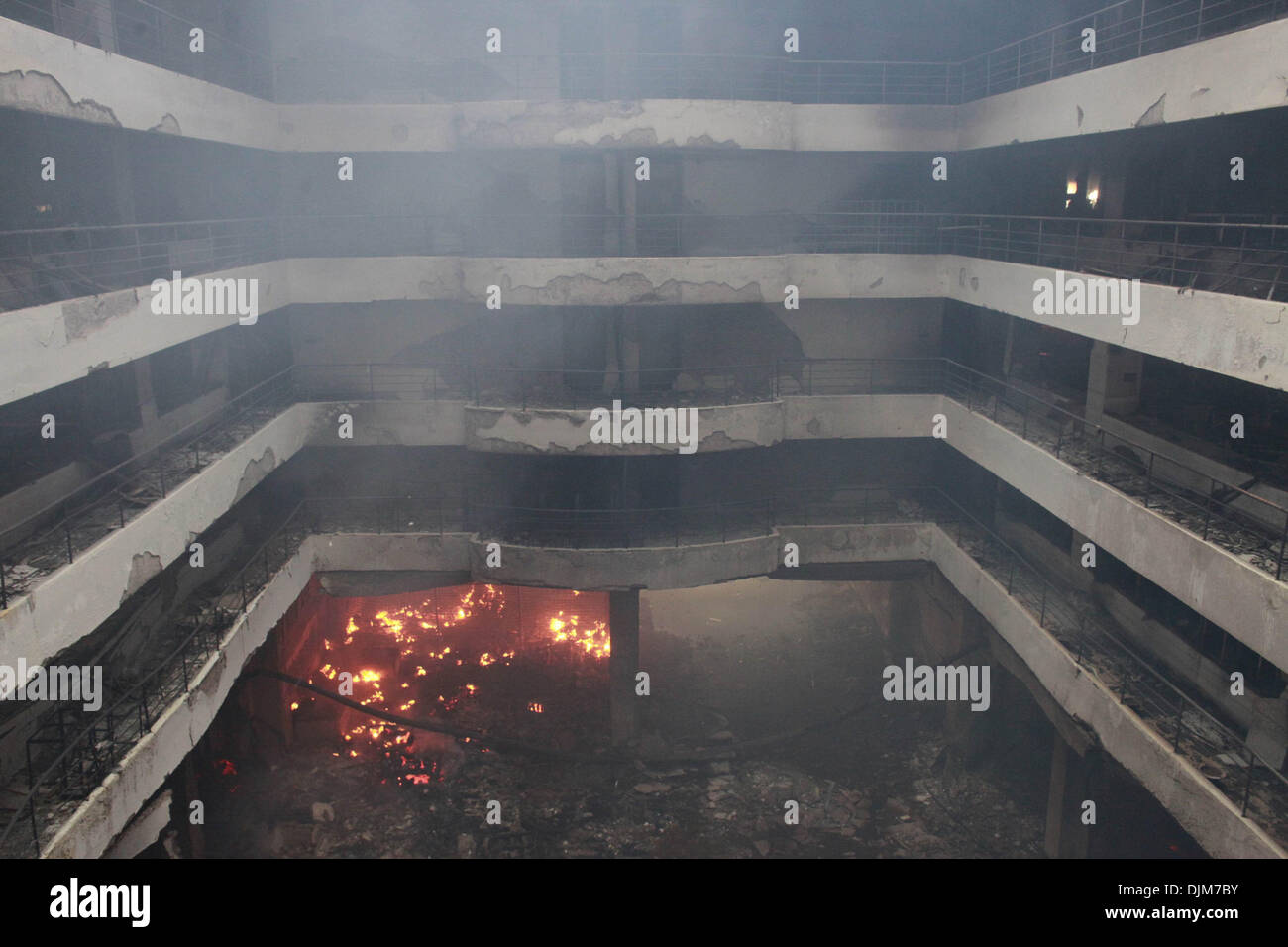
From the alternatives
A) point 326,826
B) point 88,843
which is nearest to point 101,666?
point 88,843

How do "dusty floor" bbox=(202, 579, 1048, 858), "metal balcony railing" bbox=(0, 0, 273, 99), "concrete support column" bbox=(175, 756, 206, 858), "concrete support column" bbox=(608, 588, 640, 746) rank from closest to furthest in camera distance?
"metal balcony railing" bbox=(0, 0, 273, 99) < "concrete support column" bbox=(175, 756, 206, 858) < "dusty floor" bbox=(202, 579, 1048, 858) < "concrete support column" bbox=(608, 588, 640, 746)

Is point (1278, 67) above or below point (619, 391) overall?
above

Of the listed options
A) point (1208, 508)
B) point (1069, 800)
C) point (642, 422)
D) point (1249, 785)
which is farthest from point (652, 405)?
point (1249, 785)

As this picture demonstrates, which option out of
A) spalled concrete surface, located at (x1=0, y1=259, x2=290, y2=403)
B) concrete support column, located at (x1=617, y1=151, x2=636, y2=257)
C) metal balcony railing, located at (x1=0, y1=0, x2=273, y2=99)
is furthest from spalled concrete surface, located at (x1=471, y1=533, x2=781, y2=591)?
metal balcony railing, located at (x1=0, y1=0, x2=273, y2=99)

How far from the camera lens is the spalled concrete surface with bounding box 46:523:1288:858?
8.85 meters

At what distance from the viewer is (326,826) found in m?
14.5

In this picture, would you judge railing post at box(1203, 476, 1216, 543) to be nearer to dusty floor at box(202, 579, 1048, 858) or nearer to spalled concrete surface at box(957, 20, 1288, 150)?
spalled concrete surface at box(957, 20, 1288, 150)

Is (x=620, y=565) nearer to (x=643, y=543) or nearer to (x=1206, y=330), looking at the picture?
(x=643, y=543)

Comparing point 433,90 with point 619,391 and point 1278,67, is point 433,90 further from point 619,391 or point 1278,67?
point 1278,67

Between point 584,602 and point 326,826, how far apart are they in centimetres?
745

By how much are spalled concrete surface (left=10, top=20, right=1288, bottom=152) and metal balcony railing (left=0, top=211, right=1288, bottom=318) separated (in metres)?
1.32

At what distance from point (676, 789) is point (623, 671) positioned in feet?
7.07

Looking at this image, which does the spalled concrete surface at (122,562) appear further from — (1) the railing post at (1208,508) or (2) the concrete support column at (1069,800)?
(2) the concrete support column at (1069,800)

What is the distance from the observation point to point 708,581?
16.0 meters
